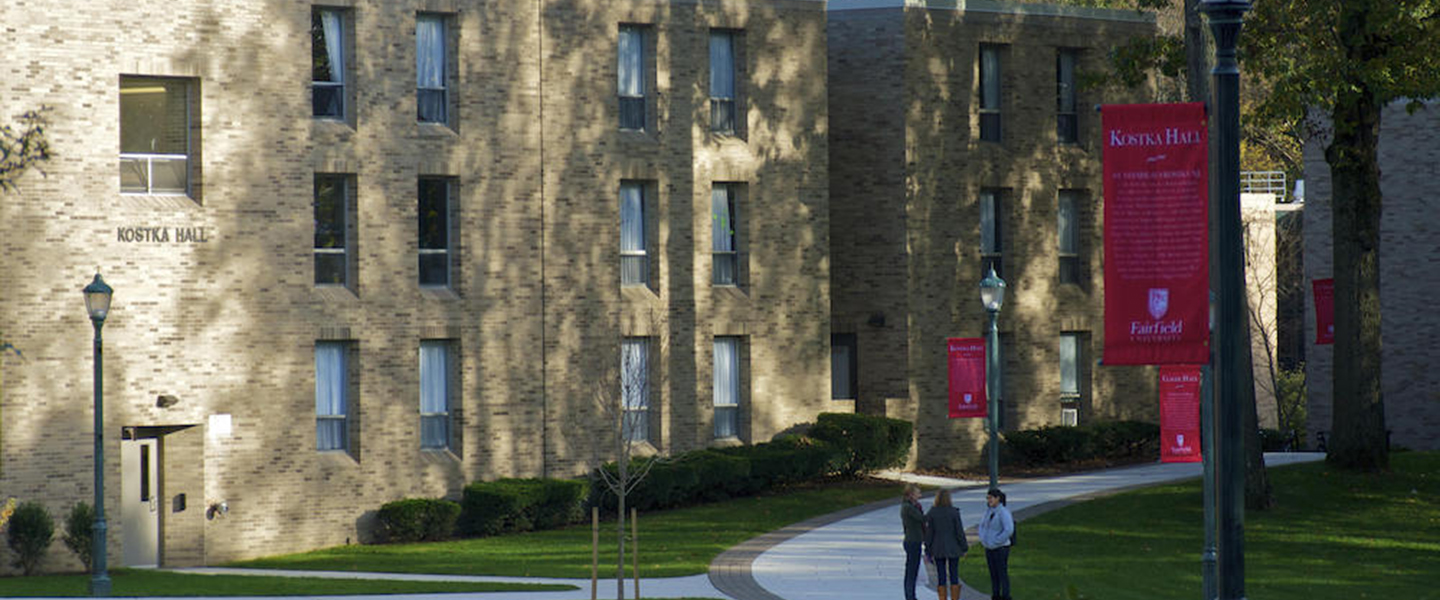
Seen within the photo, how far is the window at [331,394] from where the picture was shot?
110 ft

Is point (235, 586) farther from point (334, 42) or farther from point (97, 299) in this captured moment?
point (334, 42)

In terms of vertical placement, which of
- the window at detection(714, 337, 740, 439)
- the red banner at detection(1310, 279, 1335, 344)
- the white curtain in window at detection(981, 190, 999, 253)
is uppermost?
the white curtain in window at detection(981, 190, 999, 253)

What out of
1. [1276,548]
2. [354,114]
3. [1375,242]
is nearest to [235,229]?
[354,114]

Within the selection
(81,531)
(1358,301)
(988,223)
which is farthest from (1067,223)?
(81,531)

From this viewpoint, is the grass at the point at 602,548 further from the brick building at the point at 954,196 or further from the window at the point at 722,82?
the window at the point at 722,82

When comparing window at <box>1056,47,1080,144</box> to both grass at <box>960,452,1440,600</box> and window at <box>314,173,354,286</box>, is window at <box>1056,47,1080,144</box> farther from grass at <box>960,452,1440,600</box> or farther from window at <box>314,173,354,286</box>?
window at <box>314,173,354,286</box>

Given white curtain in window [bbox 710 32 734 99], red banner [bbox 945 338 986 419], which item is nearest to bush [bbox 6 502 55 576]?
red banner [bbox 945 338 986 419]

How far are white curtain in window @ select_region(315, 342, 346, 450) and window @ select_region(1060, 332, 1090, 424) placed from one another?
18.8 meters

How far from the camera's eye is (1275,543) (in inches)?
1164

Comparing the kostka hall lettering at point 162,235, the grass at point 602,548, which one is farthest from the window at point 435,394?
the kostka hall lettering at point 162,235

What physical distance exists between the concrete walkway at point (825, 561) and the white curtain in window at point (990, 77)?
30.9ft

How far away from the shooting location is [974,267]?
142 ft

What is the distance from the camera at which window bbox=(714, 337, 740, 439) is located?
39.2m

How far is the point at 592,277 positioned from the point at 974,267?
10664 millimetres
